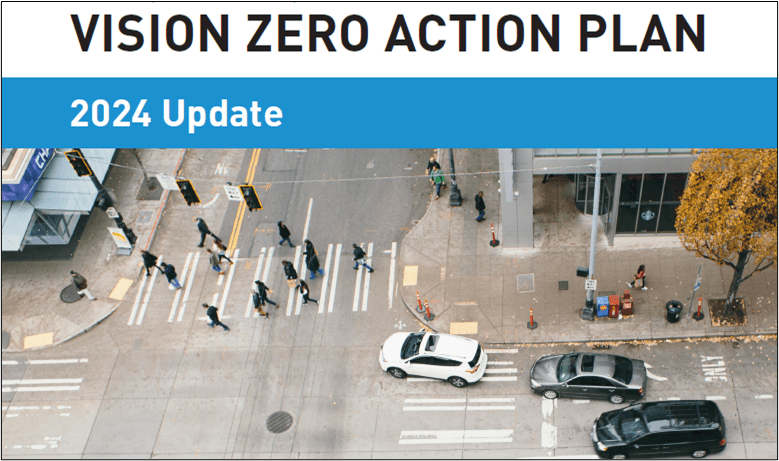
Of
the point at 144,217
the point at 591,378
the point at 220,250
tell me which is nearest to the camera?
the point at 591,378

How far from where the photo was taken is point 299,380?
23.7 m

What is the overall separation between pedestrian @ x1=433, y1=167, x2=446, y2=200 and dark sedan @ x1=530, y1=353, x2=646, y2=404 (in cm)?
1025

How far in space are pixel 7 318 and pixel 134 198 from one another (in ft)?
24.4

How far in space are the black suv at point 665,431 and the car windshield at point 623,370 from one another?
1049mm

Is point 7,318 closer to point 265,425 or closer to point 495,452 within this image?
point 265,425

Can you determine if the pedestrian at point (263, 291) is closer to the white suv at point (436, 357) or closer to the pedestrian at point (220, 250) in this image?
the pedestrian at point (220, 250)

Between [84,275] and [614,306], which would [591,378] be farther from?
[84,275]

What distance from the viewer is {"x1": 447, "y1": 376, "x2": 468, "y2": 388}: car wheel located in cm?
2238

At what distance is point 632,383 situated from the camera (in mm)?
20953

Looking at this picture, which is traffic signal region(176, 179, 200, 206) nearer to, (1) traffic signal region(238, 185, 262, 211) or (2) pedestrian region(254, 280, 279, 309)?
(1) traffic signal region(238, 185, 262, 211)

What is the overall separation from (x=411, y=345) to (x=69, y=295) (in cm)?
1446

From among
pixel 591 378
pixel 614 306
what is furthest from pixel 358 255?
pixel 591 378

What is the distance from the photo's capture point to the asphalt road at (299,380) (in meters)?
21.4

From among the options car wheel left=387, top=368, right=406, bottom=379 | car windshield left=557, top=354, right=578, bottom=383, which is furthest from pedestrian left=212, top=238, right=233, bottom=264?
car windshield left=557, top=354, right=578, bottom=383
